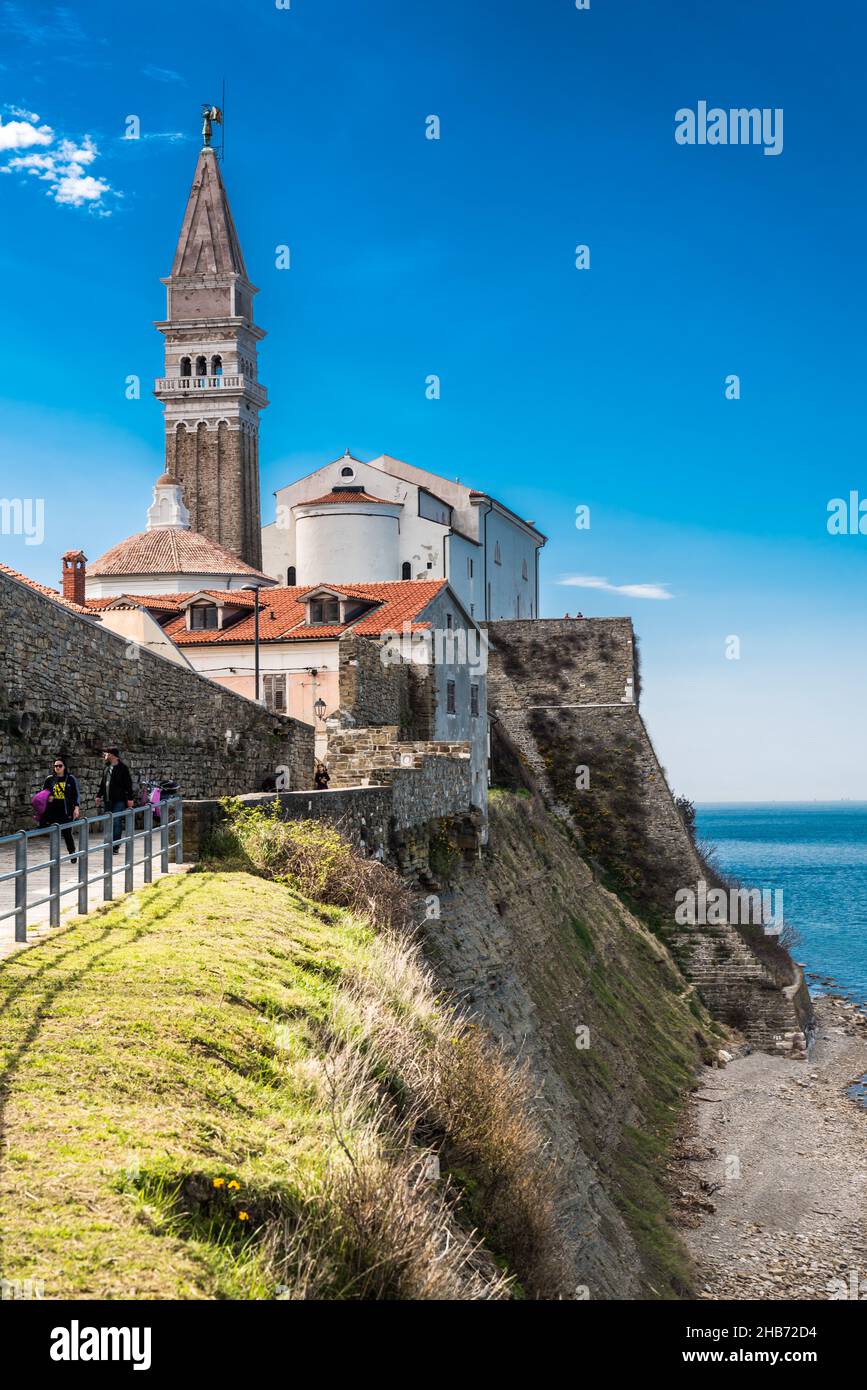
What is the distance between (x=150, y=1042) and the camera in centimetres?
820

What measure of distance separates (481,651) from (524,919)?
13487 millimetres

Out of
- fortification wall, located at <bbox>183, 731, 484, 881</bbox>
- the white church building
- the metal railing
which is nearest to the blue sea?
the white church building

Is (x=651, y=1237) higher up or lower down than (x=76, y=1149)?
lower down

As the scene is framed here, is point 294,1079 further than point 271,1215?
Yes

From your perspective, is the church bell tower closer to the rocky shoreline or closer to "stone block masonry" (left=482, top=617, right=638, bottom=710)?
"stone block masonry" (left=482, top=617, right=638, bottom=710)

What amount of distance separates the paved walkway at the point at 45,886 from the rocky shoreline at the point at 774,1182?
39.0ft

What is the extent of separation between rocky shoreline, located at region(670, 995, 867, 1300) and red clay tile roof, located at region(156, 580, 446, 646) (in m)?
16.2

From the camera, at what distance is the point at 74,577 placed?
136 feet

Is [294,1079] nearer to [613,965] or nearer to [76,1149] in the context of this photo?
[76,1149]

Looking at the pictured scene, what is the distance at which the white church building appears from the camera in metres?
61.7

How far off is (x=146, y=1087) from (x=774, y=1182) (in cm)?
2286

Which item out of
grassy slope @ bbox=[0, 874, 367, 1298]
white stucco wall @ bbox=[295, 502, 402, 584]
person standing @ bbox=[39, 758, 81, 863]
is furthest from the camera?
white stucco wall @ bbox=[295, 502, 402, 584]
